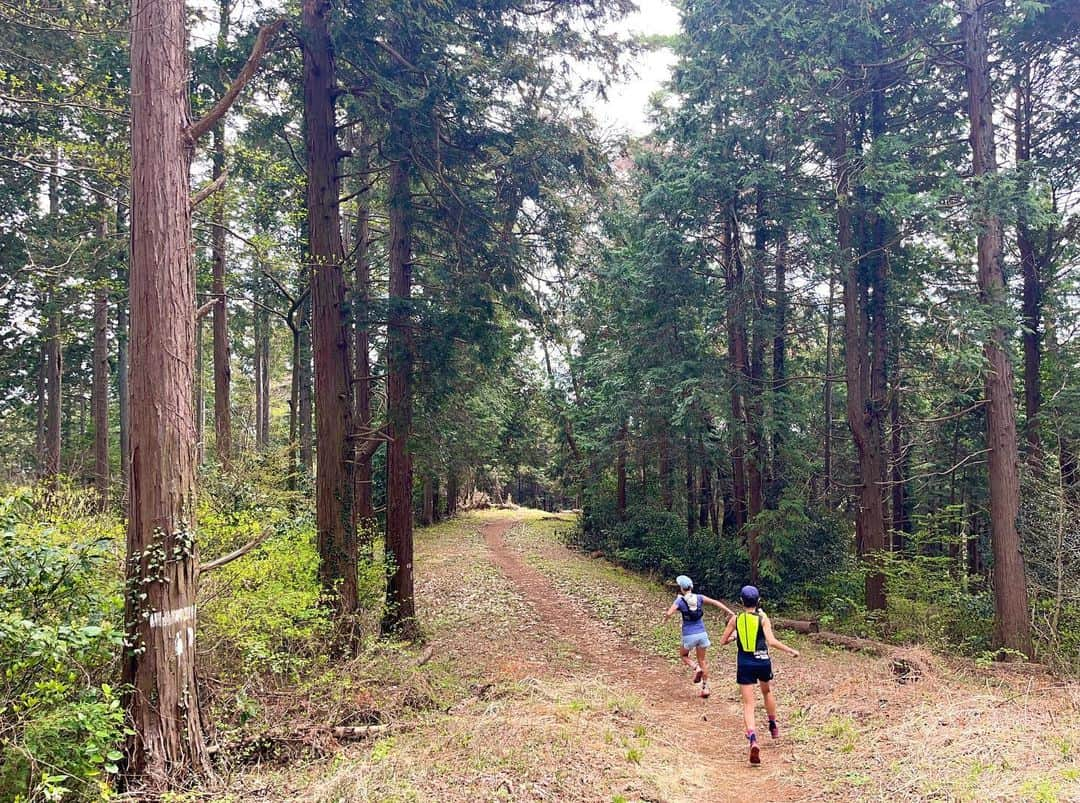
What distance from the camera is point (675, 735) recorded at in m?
6.85

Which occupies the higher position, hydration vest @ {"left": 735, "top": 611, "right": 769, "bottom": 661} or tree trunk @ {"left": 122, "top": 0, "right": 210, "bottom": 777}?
tree trunk @ {"left": 122, "top": 0, "right": 210, "bottom": 777}

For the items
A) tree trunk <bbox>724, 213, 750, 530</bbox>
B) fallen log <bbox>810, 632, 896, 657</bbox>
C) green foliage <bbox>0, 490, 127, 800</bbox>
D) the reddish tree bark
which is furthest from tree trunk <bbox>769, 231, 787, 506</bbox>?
green foliage <bbox>0, 490, 127, 800</bbox>

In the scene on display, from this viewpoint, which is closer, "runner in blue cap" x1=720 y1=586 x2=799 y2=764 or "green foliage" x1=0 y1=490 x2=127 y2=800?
"green foliage" x1=0 y1=490 x2=127 y2=800

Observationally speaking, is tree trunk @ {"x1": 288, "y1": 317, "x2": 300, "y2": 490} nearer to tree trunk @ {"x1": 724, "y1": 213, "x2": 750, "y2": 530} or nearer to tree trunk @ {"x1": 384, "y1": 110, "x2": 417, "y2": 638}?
tree trunk @ {"x1": 384, "y1": 110, "x2": 417, "y2": 638}

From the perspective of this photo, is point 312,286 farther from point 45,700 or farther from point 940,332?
point 940,332

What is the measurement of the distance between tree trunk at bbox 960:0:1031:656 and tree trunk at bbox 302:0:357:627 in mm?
10340

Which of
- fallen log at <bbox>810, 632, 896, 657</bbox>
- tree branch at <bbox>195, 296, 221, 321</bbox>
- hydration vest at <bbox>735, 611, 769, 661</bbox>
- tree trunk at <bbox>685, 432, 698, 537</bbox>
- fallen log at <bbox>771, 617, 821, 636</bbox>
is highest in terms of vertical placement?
tree branch at <bbox>195, 296, 221, 321</bbox>

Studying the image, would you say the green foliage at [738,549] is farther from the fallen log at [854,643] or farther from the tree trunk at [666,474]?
the fallen log at [854,643]

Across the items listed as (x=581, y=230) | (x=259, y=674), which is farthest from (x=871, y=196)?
(x=259, y=674)

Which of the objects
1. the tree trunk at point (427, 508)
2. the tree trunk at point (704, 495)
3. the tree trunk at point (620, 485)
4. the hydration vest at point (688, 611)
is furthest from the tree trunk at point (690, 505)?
the hydration vest at point (688, 611)

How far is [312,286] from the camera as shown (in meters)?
8.69

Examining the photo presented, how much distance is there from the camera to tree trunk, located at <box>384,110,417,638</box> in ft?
30.9

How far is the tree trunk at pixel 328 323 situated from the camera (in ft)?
27.0

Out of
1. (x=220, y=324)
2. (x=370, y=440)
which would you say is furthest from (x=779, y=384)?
(x=220, y=324)
